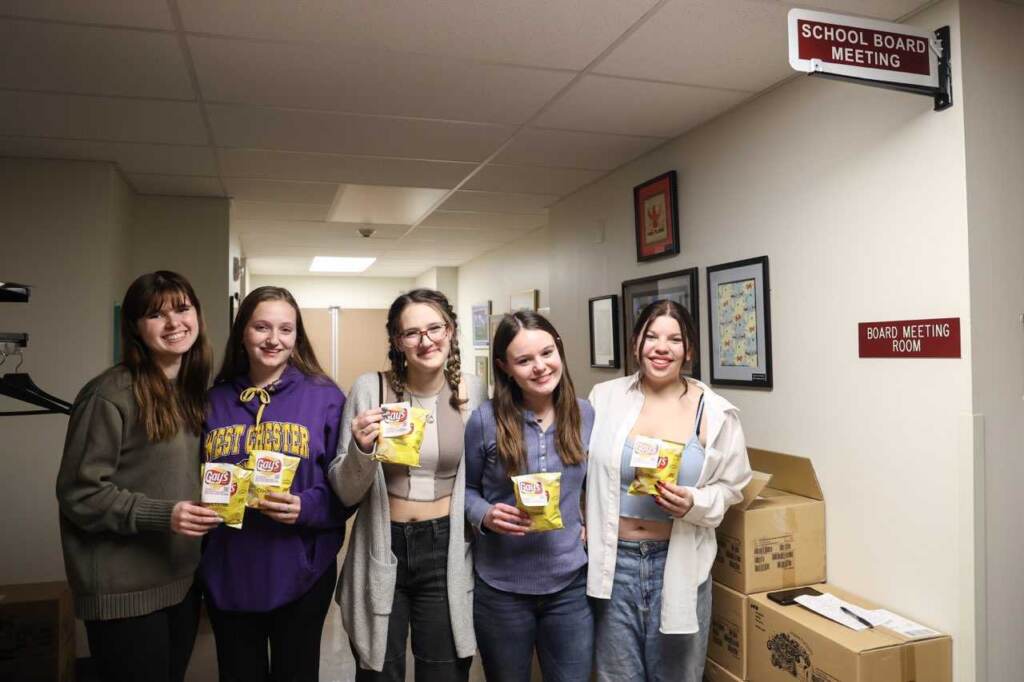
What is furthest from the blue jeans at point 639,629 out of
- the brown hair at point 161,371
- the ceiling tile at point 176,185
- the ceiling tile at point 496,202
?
the ceiling tile at point 176,185

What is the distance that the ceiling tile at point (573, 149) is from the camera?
10.3 ft

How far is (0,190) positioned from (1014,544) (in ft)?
13.6

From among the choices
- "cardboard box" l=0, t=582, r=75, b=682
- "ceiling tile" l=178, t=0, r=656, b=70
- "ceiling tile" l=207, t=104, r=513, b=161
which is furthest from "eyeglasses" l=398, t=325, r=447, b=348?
"cardboard box" l=0, t=582, r=75, b=682

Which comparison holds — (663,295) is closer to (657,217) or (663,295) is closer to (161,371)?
(657,217)

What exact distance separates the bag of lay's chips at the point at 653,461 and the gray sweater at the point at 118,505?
1.06m

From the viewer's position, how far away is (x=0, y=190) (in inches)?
A: 128

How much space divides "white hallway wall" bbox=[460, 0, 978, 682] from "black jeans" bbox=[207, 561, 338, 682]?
1.65 metres

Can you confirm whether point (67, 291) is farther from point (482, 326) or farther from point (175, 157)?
point (482, 326)

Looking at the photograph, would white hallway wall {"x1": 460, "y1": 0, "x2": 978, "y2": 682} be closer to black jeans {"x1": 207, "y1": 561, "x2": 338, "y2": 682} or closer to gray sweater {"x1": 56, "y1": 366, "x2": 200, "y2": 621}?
black jeans {"x1": 207, "y1": 561, "x2": 338, "y2": 682}

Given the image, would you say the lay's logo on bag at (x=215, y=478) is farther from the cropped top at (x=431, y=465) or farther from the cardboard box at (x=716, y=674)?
the cardboard box at (x=716, y=674)

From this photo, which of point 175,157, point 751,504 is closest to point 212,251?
point 175,157

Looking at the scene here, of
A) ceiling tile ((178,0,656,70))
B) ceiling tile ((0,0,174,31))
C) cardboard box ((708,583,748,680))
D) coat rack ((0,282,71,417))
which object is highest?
Answer: ceiling tile ((178,0,656,70))

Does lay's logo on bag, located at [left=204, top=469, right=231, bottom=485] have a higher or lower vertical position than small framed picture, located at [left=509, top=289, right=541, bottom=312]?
lower

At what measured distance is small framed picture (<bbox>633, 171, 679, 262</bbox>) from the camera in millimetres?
3184
